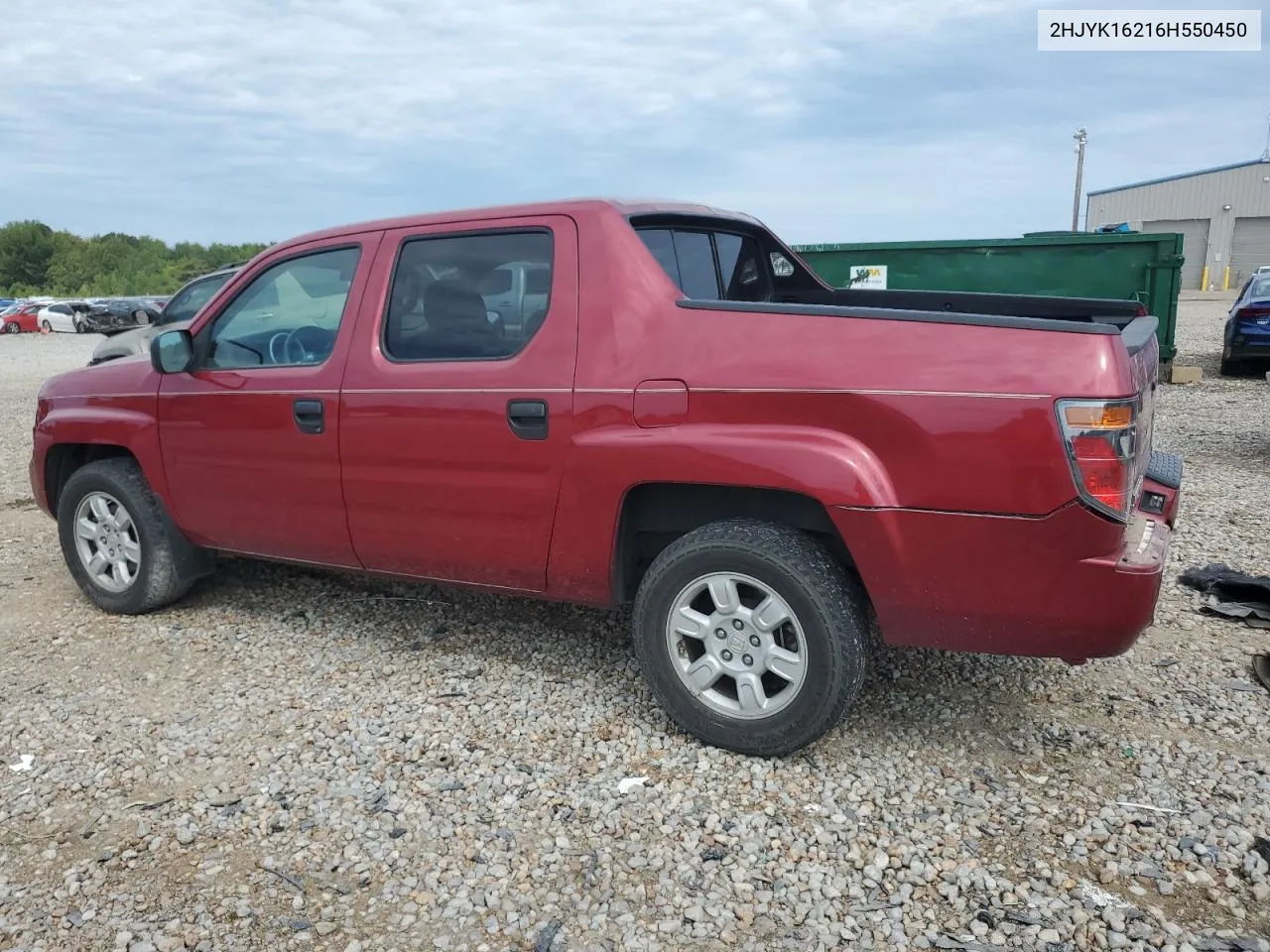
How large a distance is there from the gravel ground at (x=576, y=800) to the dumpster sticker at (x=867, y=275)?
8663mm

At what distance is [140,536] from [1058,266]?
10.7 m

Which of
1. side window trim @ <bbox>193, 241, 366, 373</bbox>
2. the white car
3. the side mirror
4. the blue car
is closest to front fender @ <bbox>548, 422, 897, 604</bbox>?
side window trim @ <bbox>193, 241, 366, 373</bbox>

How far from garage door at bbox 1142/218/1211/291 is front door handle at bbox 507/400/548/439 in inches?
1869

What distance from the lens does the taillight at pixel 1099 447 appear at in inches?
106

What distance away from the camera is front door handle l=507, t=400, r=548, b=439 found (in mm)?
3436

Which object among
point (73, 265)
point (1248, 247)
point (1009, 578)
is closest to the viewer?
point (1009, 578)

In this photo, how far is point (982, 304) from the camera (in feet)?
14.4

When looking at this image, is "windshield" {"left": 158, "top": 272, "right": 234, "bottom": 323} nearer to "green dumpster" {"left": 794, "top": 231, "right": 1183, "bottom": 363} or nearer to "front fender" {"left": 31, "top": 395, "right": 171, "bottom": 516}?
"front fender" {"left": 31, "top": 395, "right": 171, "bottom": 516}

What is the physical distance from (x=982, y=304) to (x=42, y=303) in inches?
1747

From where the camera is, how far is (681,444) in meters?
3.17

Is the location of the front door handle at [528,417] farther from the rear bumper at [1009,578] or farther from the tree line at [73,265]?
the tree line at [73,265]

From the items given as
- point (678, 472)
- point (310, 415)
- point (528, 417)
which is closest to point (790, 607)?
point (678, 472)

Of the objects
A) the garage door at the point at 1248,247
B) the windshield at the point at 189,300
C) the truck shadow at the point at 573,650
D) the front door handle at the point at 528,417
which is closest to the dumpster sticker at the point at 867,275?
the windshield at the point at 189,300

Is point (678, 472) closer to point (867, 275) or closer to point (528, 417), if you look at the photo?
point (528, 417)
